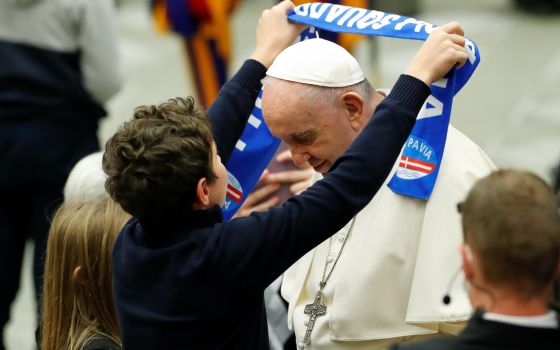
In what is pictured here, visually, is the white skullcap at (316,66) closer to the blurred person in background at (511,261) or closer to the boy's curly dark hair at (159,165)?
the boy's curly dark hair at (159,165)

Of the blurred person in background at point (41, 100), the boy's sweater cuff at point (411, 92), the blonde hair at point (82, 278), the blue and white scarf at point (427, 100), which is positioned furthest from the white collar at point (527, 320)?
the blurred person in background at point (41, 100)

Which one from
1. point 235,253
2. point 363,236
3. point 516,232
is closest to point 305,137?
point 363,236

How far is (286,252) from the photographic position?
226cm

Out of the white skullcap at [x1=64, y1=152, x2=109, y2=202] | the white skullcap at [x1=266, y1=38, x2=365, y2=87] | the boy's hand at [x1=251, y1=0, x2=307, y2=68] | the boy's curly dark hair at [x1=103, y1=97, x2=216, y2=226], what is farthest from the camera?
the white skullcap at [x1=64, y1=152, x2=109, y2=202]

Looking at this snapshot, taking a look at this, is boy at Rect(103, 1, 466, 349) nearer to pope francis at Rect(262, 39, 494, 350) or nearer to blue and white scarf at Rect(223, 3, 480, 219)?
blue and white scarf at Rect(223, 3, 480, 219)

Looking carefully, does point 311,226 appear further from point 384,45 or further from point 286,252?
point 384,45

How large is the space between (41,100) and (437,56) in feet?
7.55

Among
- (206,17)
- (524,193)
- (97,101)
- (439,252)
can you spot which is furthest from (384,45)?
(524,193)

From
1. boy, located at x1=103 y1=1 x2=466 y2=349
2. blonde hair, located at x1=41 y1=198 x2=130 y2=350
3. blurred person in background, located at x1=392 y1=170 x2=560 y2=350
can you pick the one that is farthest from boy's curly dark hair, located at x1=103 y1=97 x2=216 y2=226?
blurred person in background, located at x1=392 y1=170 x2=560 y2=350

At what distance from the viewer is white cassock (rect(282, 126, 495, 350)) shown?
254 cm

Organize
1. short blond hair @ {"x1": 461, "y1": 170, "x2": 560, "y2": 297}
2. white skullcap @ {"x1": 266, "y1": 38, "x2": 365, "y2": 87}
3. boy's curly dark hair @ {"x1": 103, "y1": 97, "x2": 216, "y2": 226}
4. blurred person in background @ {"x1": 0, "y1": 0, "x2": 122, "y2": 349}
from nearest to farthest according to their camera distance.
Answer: short blond hair @ {"x1": 461, "y1": 170, "x2": 560, "y2": 297} < boy's curly dark hair @ {"x1": 103, "y1": 97, "x2": 216, "y2": 226} < white skullcap @ {"x1": 266, "y1": 38, "x2": 365, "y2": 87} < blurred person in background @ {"x1": 0, "y1": 0, "x2": 122, "y2": 349}

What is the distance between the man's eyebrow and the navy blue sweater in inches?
16.5

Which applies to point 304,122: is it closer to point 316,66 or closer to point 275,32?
point 316,66

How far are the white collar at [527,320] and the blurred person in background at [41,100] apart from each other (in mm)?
2611
